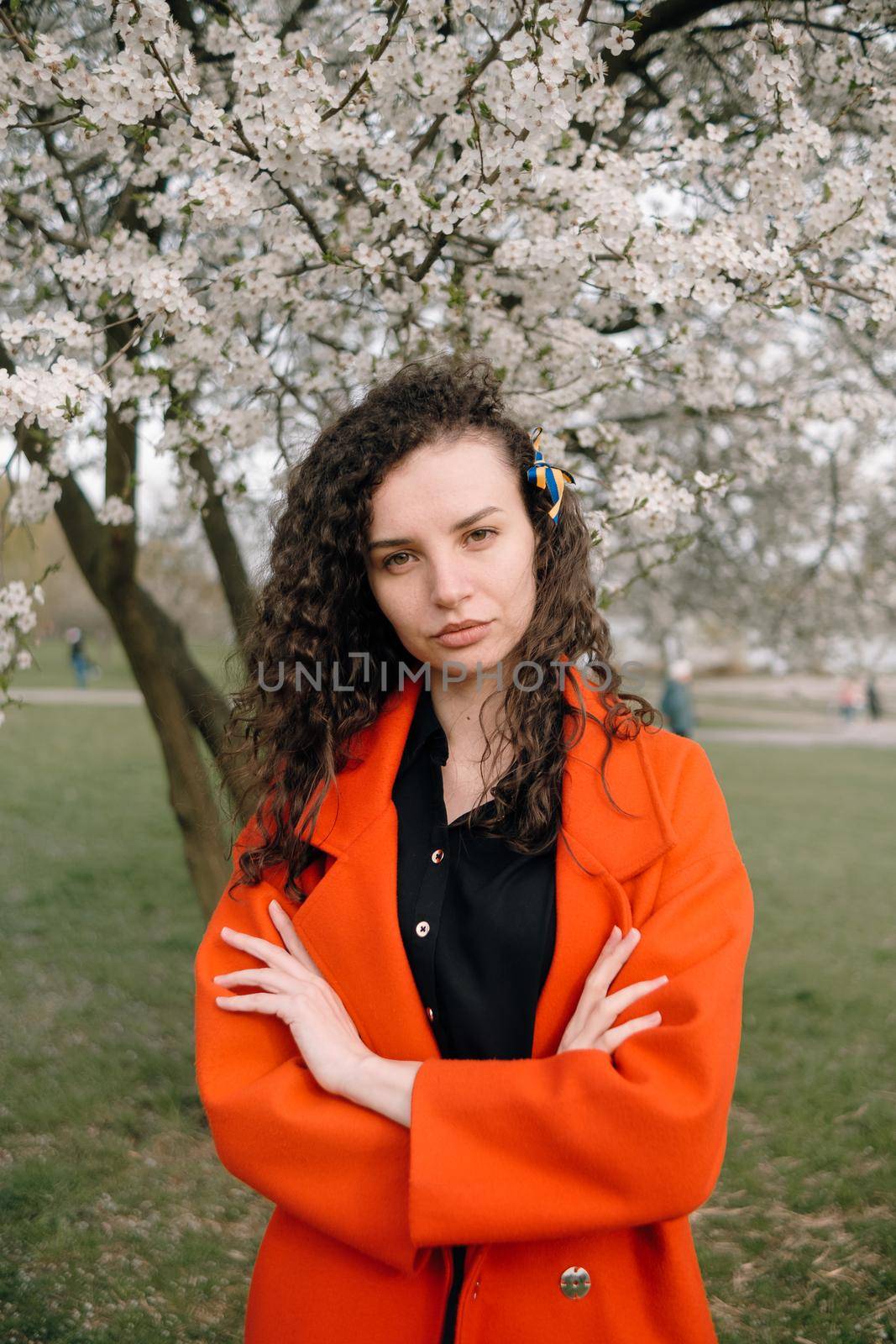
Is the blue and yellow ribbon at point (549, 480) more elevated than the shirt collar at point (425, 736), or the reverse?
the blue and yellow ribbon at point (549, 480)

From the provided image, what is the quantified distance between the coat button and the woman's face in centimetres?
99

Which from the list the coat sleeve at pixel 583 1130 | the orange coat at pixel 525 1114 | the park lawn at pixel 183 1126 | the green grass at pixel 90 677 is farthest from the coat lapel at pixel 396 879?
the green grass at pixel 90 677

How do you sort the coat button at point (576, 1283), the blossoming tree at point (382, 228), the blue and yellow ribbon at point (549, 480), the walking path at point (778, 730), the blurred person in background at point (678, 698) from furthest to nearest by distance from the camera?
the walking path at point (778, 730), the blurred person in background at point (678, 698), the blossoming tree at point (382, 228), the blue and yellow ribbon at point (549, 480), the coat button at point (576, 1283)

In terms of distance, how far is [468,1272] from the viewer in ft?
5.35

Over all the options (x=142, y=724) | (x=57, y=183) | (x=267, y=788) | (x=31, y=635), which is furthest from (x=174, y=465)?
(x=142, y=724)

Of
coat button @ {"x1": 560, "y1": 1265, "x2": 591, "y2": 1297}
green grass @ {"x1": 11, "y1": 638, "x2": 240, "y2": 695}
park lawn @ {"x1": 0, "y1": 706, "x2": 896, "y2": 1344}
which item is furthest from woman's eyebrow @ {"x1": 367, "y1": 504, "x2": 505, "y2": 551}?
green grass @ {"x1": 11, "y1": 638, "x2": 240, "y2": 695}

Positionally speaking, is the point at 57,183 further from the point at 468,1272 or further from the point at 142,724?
the point at 142,724

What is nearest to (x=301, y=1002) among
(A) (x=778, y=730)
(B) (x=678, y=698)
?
(B) (x=678, y=698)

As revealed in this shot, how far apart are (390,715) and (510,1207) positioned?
0.88 meters

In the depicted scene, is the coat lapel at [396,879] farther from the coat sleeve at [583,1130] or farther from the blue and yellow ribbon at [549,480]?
the blue and yellow ribbon at [549,480]

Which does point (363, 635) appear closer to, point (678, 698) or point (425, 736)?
point (425, 736)

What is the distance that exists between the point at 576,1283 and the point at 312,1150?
0.47 metres

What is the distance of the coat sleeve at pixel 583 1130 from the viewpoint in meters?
1.47

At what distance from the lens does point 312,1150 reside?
1.60 meters
